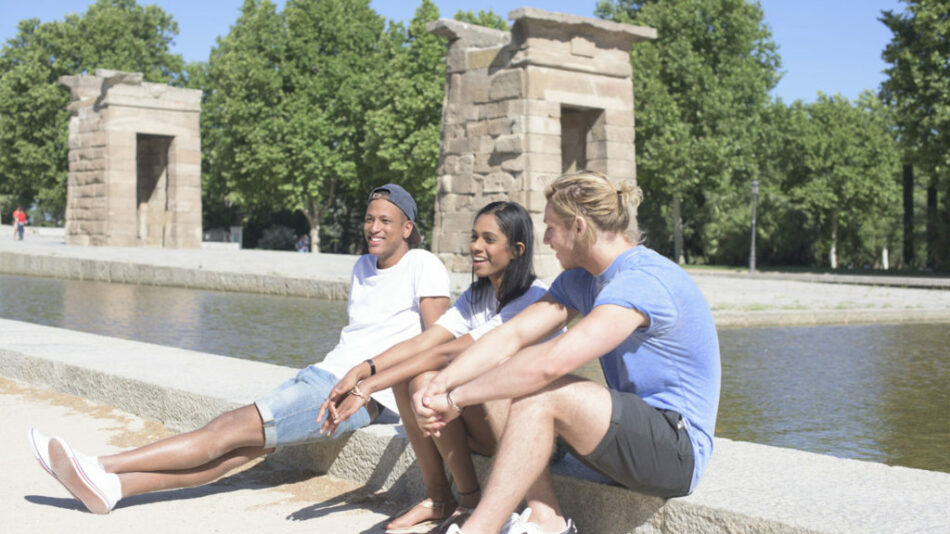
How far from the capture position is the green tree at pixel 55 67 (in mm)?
46531

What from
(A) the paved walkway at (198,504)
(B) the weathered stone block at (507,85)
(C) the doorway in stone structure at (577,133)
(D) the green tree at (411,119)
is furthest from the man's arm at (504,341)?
(D) the green tree at (411,119)

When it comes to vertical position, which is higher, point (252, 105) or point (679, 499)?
point (252, 105)

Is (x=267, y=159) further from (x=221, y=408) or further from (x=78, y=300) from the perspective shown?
(x=221, y=408)

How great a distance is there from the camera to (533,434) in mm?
3348

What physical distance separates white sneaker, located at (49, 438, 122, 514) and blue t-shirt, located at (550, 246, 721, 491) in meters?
2.08

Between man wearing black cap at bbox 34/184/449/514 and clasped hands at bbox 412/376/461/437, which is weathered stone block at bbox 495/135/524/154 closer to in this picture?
man wearing black cap at bbox 34/184/449/514

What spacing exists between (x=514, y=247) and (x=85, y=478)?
1.92m

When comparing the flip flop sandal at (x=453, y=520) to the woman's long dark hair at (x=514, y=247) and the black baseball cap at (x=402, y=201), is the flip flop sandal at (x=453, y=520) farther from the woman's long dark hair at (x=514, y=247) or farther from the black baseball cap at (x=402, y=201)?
the black baseball cap at (x=402, y=201)

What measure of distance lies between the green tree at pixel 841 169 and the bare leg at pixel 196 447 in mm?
44916

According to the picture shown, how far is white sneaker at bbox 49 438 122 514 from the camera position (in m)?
4.06

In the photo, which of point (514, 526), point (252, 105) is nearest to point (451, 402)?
point (514, 526)

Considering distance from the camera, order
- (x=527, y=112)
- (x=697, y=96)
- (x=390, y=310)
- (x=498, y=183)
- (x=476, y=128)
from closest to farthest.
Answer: (x=390, y=310)
(x=527, y=112)
(x=498, y=183)
(x=476, y=128)
(x=697, y=96)

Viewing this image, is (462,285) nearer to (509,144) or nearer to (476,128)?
(509,144)

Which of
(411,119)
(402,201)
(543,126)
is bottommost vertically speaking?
(402,201)
